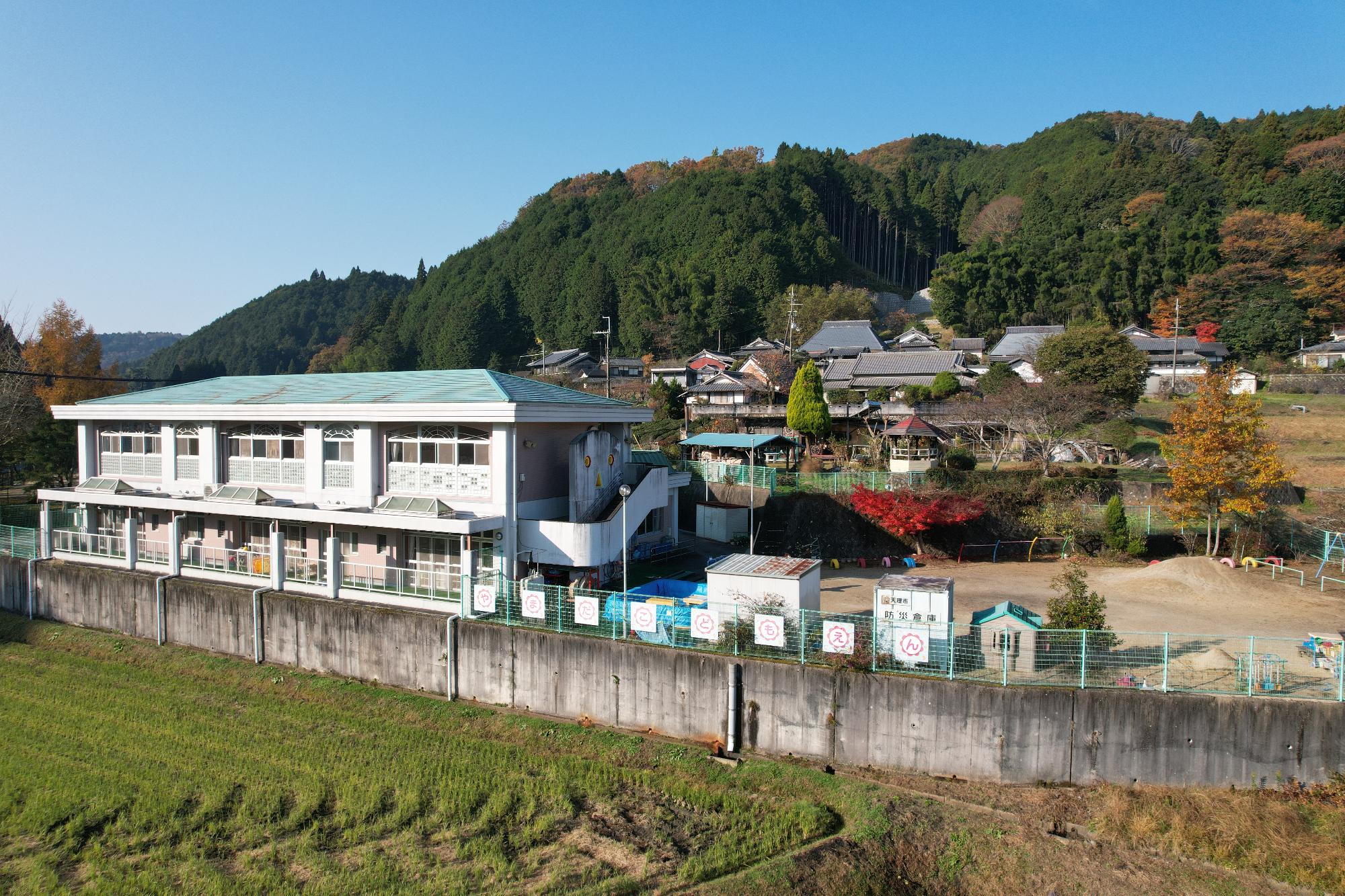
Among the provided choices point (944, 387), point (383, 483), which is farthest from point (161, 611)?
point (944, 387)

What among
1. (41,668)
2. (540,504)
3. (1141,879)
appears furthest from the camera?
(540,504)

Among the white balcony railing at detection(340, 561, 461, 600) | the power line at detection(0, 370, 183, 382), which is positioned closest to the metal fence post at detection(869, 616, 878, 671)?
the white balcony railing at detection(340, 561, 461, 600)

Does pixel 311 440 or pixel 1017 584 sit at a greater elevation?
pixel 311 440

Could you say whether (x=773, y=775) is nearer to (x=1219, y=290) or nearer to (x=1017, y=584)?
(x=1017, y=584)

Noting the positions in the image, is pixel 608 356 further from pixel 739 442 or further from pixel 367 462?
pixel 367 462

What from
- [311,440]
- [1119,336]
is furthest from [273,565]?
[1119,336]

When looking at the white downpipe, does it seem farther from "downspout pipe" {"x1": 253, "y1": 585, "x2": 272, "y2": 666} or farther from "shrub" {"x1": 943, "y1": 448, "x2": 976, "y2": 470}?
"shrub" {"x1": 943, "y1": 448, "x2": 976, "y2": 470}
